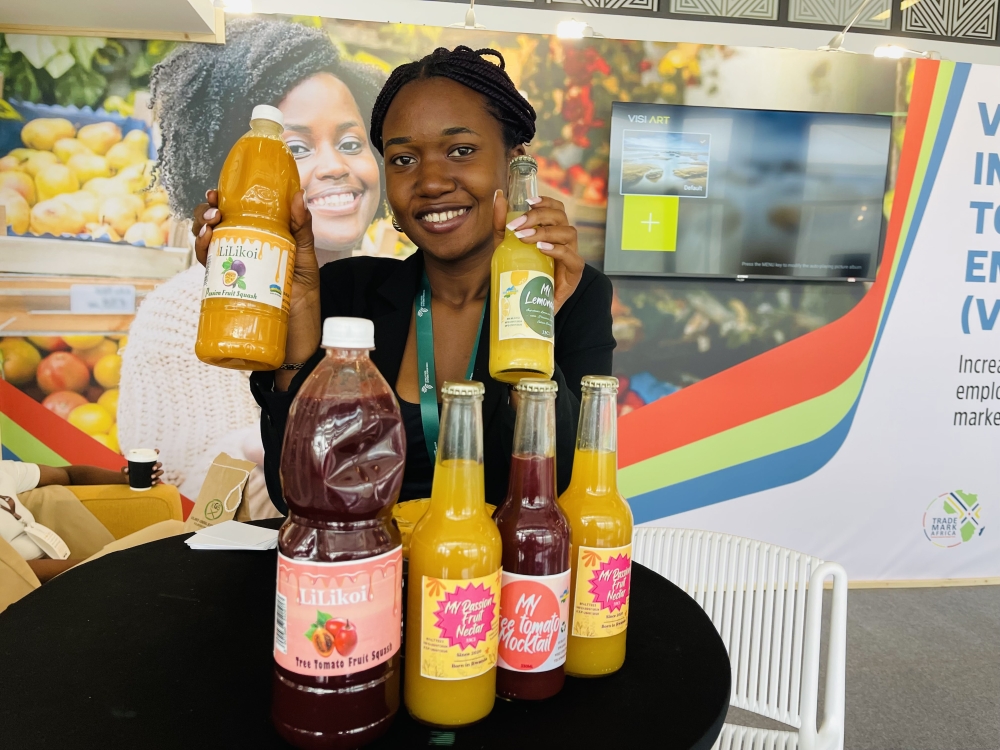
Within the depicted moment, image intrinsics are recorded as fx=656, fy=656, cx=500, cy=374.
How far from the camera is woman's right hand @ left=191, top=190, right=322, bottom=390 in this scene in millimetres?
904

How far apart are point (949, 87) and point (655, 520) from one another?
2.22m

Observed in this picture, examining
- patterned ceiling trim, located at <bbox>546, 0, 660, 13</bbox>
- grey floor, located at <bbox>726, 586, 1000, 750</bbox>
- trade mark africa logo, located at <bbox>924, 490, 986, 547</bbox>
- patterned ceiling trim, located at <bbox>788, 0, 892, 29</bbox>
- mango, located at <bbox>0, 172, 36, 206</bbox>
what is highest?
patterned ceiling trim, located at <bbox>788, 0, 892, 29</bbox>

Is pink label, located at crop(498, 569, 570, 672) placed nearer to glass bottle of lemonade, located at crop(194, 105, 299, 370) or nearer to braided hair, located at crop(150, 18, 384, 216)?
glass bottle of lemonade, located at crop(194, 105, 299, 370)

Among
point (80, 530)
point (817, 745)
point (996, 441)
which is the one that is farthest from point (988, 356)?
point (80, 530)

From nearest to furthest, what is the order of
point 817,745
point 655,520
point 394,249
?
point 817,745
point 394,249
point 655,520

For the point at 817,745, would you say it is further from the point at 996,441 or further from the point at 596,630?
the point at 996,441

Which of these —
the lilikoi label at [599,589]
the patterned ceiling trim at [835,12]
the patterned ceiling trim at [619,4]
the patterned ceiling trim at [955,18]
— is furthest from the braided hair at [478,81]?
the patterned ceiling trim at [955,18]

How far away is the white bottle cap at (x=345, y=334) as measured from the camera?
515 millimetres

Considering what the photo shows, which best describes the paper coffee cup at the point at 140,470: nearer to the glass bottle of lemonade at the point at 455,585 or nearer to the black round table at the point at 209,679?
the black round table at the point at 209,679

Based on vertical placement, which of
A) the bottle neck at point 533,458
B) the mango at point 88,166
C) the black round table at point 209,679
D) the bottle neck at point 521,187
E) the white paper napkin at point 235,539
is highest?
the mango at point 88,166

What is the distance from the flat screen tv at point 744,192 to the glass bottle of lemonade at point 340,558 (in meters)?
2.22

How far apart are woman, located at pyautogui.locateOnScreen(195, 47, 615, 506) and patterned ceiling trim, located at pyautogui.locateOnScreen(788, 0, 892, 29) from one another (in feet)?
10.6

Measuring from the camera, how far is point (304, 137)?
2523mm

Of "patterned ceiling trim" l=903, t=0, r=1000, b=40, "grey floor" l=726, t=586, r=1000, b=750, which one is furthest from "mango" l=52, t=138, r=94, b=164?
"patterned ceiling trim" l=903, t=0, r=1000, b=40
